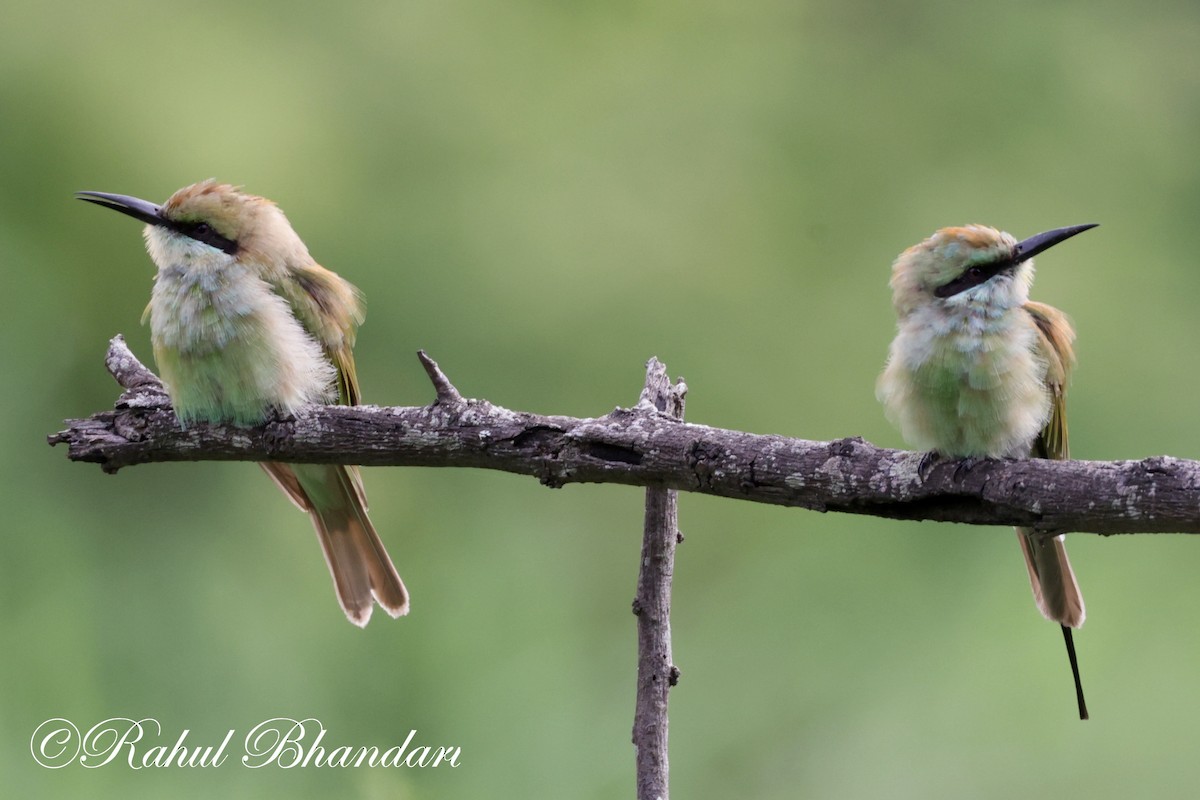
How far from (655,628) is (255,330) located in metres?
0.95

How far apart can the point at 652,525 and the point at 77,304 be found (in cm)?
299

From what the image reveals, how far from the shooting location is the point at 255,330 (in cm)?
228

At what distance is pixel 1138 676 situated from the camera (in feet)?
12.9

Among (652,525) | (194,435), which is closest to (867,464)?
(652,525)

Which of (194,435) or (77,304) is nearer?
(194,435)

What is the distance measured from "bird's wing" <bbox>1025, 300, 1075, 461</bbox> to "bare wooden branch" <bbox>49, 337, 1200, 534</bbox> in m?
0.40

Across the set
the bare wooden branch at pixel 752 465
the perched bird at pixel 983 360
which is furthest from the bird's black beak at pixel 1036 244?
the bare wooden branch at pixel 752 465

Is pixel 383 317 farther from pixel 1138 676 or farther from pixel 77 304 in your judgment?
pixel 1138 676

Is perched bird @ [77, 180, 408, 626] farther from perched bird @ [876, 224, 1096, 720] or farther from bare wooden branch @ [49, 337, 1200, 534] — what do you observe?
perched bird @ [876, 224, 1096, 720]

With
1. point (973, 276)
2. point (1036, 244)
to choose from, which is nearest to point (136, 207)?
point (973, 276)

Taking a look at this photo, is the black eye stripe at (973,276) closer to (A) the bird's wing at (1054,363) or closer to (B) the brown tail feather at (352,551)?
(A) the bird's wing at (1054,363)

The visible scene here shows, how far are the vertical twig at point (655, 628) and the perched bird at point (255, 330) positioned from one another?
671mm

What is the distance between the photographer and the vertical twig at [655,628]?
1959mm

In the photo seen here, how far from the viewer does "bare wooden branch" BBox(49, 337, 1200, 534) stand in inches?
62.2
